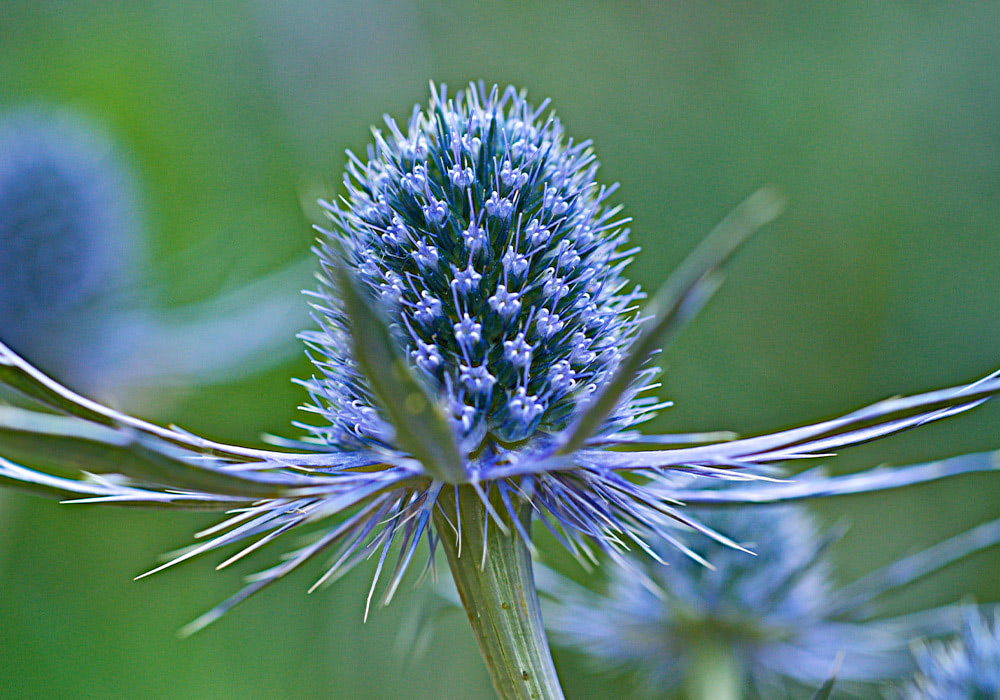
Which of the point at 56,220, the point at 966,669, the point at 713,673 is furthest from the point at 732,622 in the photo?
the point at 56,220

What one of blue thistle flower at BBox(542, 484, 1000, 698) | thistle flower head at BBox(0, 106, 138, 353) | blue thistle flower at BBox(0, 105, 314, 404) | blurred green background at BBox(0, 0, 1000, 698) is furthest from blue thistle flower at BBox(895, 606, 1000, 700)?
thistle flower head at BBox(0, 106, 138, 353)

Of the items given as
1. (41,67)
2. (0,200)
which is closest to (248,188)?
(41,67)

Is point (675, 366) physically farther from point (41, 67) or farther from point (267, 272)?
point (41, 67)

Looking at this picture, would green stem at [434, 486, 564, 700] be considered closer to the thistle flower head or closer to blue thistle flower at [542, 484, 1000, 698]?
blue thistle flower at [542, 484, 1000, 698]

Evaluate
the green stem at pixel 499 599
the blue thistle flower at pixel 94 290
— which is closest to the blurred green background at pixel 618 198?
the blue thistle flower at pixel 94 290

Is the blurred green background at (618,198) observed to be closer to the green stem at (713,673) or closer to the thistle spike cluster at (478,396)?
the green stem at (713,673)

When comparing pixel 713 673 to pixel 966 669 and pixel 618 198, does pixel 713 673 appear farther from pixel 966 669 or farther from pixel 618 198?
pixel 618 198

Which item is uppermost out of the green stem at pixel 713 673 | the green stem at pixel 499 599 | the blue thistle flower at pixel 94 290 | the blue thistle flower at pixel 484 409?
the blue thistle flower at pixel 94 290

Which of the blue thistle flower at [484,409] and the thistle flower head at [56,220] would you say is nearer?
the blue thistle flower at [484,409]
